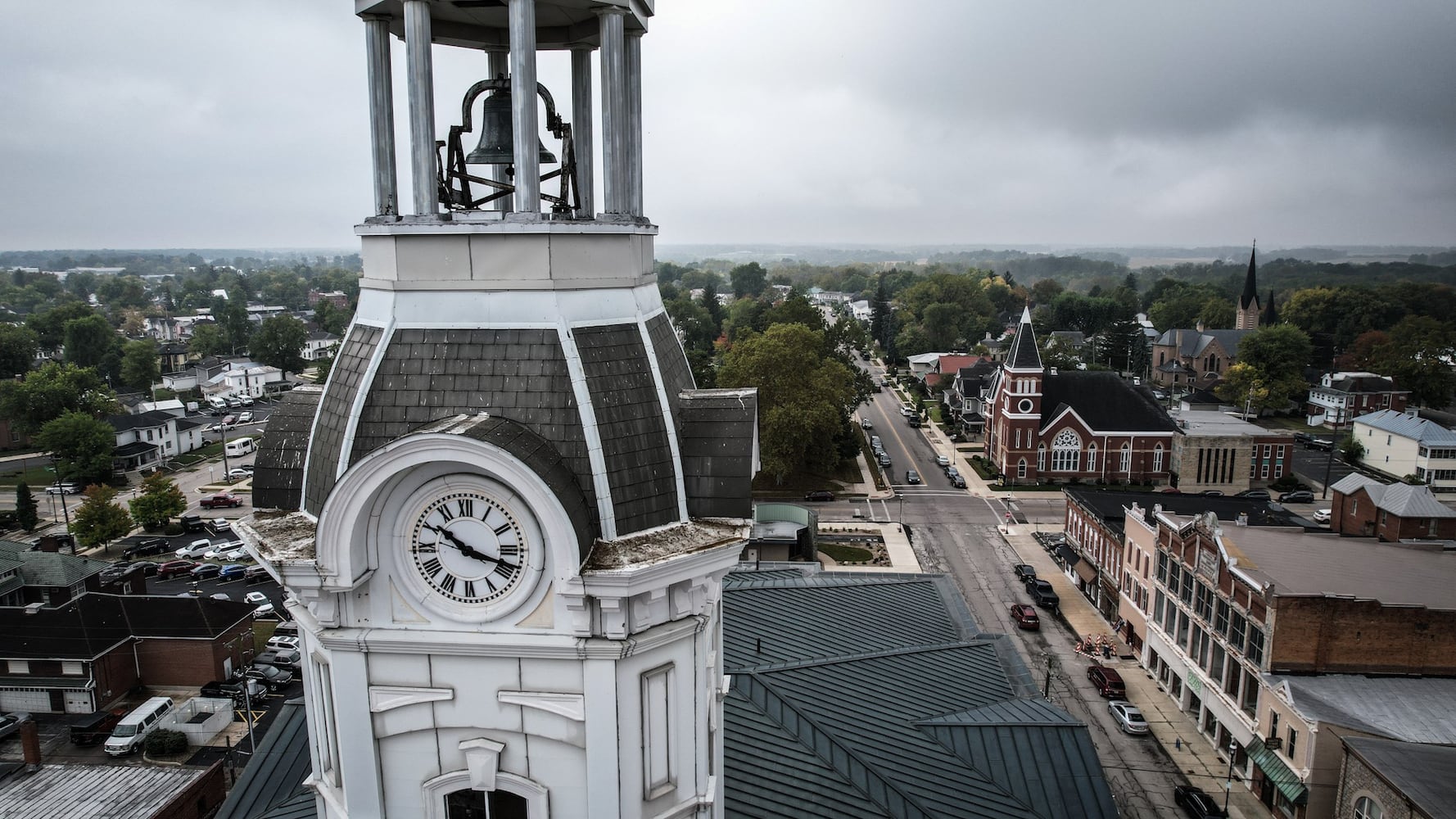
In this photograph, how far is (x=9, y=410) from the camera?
302ft

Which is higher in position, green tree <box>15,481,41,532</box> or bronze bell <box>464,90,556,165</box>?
bronze bell <box>464,90,556,165</box>

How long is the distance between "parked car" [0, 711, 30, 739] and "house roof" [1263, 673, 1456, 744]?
51724 mm

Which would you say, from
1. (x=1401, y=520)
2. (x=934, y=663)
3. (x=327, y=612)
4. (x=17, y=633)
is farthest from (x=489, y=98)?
(x=1401, y=520)

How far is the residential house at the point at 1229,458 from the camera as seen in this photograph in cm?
7562

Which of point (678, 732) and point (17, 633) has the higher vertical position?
point (678, 732)

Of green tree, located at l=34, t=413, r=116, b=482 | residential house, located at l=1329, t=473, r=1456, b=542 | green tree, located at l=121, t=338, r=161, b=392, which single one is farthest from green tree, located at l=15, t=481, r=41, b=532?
residential house, located at l=1329, t=473, r=1456, b=542

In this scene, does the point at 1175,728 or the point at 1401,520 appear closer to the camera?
the point at 1175,728

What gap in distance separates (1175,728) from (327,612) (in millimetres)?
39308

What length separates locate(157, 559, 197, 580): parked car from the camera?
189ft

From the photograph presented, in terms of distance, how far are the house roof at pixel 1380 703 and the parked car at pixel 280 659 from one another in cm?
4320

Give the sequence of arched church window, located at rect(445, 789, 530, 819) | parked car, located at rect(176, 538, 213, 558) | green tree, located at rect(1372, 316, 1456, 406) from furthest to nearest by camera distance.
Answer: green tree, located at rect(1372, 316, 1456, 406) < parked car, located at rect(176, 538, 213, 558) < arched church window, located at rect(445, 789, 530, 819)

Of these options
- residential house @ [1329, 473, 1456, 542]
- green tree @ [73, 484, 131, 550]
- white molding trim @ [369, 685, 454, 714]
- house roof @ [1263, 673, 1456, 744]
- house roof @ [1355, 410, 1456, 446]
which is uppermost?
white molding trim @ [369, 685, 454, 714]

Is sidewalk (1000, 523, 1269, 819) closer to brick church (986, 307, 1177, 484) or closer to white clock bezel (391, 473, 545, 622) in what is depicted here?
brick church (986, 307, 1177, 484)

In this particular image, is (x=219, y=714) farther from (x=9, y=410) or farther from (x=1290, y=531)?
(x=9, y=410)
